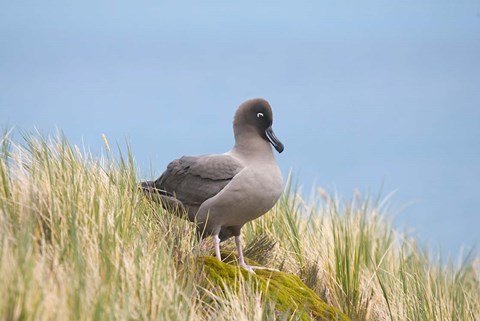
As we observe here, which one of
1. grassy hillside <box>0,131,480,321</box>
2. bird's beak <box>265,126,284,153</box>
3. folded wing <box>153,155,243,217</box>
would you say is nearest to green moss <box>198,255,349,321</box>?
grassy hillside <box>0,131,480,321</box>

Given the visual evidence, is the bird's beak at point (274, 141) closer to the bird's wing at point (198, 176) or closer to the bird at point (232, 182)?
the bird at point (232, 182)

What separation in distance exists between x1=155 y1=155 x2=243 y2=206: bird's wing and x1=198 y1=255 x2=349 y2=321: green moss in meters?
0.56

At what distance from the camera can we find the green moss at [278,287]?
6.00m

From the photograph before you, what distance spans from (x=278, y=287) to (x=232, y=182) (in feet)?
2.72

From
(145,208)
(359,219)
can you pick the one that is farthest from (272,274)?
(359,219)

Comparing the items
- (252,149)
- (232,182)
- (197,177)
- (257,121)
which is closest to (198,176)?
(197,177)

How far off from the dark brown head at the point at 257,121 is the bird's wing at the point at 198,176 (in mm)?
367

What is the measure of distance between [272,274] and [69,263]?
7.33 ft

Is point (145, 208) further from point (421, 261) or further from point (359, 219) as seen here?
point (421, 261)

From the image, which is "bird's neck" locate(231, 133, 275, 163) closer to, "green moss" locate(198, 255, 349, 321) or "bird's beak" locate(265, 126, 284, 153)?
"bird's beak" locate(265, 126, 284, 153)

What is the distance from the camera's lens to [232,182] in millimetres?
6422

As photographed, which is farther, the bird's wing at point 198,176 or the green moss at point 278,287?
the bird's wing at point 198,176

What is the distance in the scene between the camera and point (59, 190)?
18.7ft

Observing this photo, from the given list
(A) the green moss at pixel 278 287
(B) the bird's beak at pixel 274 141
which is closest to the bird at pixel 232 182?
(B) the bird's beak at pixel 274 141
